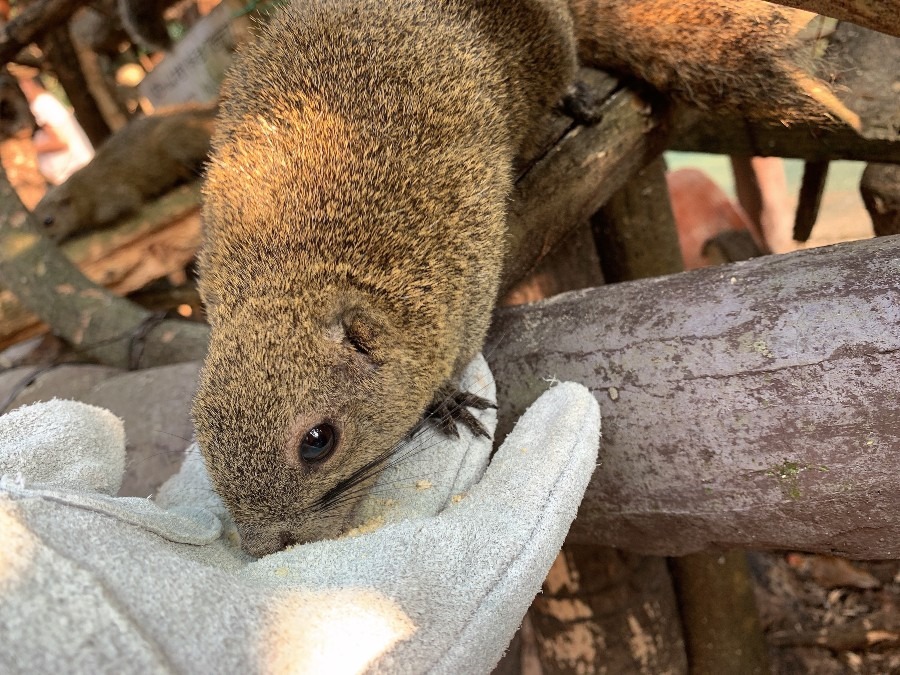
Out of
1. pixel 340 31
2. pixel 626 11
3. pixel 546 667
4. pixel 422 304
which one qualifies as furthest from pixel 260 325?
pixel 546 667

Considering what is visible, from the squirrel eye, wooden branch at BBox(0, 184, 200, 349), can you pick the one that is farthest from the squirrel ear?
wooden branch at BBox(0, 184, 200, 349)

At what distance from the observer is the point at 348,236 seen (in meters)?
1.64

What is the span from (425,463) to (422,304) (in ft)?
1.29

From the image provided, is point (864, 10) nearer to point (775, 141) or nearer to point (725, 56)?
point (725, 56)

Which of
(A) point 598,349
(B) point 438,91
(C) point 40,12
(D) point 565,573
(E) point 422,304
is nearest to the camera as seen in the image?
(A) point 598,349

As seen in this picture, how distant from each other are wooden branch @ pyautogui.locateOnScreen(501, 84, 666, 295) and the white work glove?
0.62 meters

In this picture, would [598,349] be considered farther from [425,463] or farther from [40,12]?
[40,12]

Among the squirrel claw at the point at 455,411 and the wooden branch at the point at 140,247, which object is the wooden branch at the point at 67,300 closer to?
the wooden branch at the point at 140,247

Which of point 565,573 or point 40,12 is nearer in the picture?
point 565,573

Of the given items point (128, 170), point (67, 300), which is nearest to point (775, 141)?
point (67, 300)

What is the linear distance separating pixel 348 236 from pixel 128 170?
3104mm

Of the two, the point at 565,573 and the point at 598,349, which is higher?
the point at 598,349

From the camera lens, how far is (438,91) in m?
1.84

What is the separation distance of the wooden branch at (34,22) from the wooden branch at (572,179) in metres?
3.01
